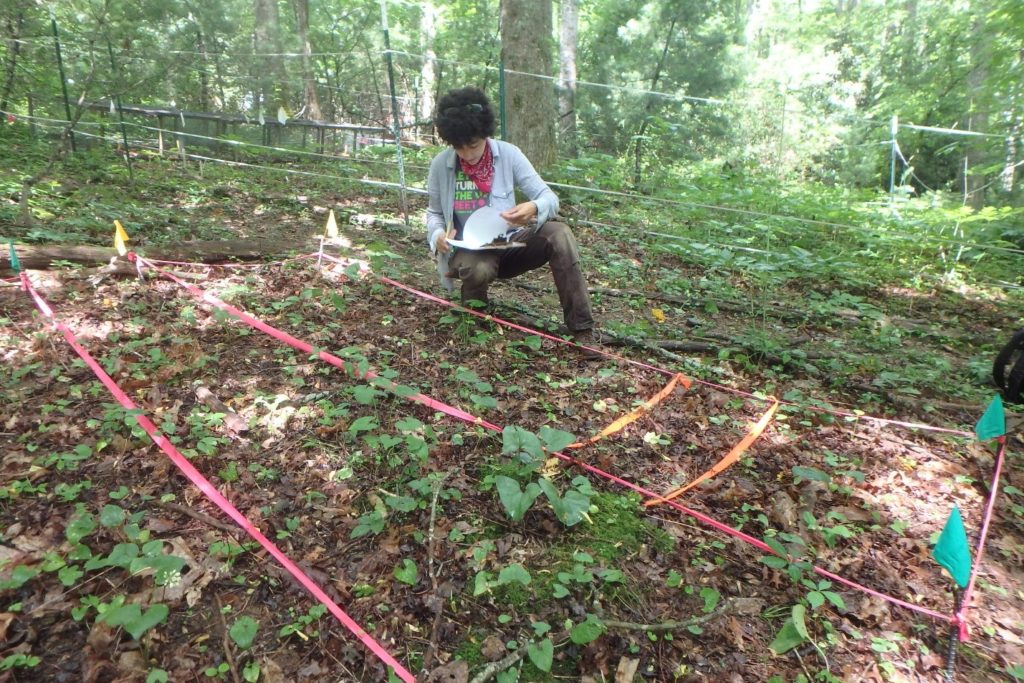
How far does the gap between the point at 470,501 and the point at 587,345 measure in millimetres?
1488

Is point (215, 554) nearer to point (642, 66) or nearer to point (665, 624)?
point (665, 624)

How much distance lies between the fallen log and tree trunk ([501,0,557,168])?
2592 mm

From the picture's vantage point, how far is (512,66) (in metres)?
5.97

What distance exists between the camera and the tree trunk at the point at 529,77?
19.3 feet

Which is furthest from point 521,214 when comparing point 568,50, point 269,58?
point 269,58

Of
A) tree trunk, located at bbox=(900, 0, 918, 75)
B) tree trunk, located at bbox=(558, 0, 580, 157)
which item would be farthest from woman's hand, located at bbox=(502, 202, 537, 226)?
tree trunk, located at bbox=(900, 0, 918, 75)

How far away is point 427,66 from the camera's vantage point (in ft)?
46.8

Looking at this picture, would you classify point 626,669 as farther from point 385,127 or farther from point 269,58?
point 269,58

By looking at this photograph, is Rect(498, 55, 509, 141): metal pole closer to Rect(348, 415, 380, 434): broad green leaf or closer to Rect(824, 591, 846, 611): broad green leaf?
Rect(348, 415, 380, 434): broad green leaf

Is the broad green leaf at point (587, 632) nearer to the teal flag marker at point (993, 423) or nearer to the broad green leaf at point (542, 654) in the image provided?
the broad green leaf at point (542, 654)

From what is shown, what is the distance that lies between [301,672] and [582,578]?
80cm

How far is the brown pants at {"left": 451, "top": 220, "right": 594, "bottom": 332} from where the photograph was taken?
10.6 feet

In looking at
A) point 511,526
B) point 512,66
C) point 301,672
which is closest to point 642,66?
point 512,66

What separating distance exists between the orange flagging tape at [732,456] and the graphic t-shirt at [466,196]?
1888 mm
